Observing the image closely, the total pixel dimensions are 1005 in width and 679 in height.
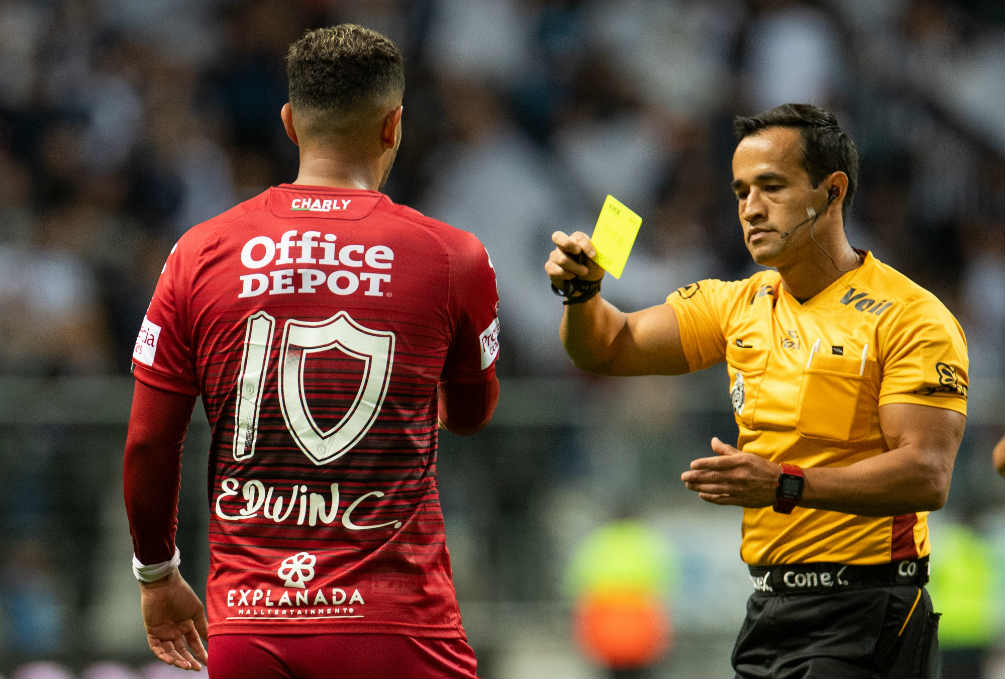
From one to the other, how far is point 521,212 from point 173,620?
6616 mm

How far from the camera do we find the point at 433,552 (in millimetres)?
3365

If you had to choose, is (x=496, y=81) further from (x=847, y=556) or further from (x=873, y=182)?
(x=847, y=556)

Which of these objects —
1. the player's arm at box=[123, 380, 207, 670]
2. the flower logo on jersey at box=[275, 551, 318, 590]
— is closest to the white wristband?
the player's arm at box=[123, 380, 207, 670]

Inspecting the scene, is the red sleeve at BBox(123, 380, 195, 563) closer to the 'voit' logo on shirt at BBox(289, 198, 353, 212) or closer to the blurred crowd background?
the 'voit' logo on shirt at BBox(289, 198, 353, 212)

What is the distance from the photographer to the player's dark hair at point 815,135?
4133 millimetres

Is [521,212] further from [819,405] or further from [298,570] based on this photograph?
[298,570]

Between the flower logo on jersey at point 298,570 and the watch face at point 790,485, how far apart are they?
4.01ft

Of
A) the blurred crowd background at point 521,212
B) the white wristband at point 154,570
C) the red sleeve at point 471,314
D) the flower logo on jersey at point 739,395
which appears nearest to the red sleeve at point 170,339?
the white wristband at point 154,570

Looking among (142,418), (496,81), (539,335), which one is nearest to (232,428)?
(142,418)

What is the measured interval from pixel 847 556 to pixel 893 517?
0.57 ft

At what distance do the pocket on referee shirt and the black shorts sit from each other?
45cm

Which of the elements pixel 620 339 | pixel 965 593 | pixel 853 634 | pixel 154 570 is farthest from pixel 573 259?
pixel 965 593

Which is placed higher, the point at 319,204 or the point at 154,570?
the point at 319,204

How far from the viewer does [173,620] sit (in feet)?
11.9
